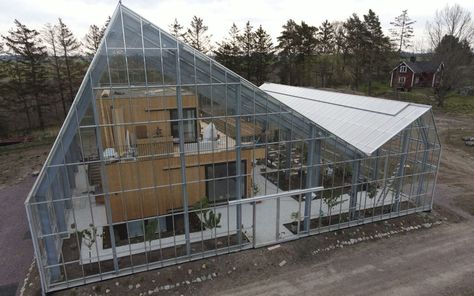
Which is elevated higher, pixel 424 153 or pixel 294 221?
pixel 424 153

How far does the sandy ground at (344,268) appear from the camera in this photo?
12.1 metres

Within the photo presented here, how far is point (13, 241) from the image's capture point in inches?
600

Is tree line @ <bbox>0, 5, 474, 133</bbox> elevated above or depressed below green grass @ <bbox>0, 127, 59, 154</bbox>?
above

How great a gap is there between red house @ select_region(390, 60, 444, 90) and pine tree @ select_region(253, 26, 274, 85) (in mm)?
24668

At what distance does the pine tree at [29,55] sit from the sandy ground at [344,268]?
2949 centimetres

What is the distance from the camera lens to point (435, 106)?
155ft

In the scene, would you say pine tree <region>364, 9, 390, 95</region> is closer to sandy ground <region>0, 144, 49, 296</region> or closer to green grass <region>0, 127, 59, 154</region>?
green grass <region>0, 127, 59, 154</region>

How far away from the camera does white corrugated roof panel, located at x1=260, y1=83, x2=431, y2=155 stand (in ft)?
50.3

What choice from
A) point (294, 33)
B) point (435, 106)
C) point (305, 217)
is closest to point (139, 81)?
point (305, 217)

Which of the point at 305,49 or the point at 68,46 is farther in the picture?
the point at 305,49

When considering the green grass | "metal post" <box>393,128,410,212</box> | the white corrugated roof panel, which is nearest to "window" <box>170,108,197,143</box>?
the white corrugated roof panel

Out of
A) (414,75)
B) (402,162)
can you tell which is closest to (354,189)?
(402,162)

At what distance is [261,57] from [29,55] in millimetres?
30034

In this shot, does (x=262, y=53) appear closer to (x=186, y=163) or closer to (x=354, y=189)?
(x=354, y=189)
